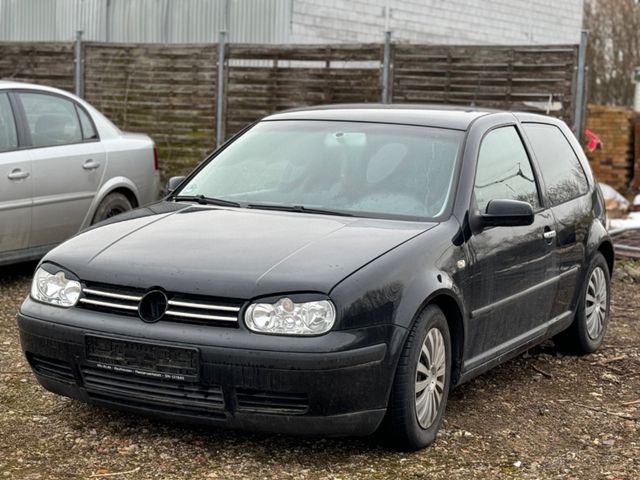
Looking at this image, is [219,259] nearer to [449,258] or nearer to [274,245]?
[274,245]

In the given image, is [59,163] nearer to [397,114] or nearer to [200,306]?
[397,114]

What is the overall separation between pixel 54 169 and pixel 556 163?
3.99 meters

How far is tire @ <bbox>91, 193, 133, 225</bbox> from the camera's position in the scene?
9.01 metres

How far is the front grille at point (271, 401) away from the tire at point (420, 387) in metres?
0.44

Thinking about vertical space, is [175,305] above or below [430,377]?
above

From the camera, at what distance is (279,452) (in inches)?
187

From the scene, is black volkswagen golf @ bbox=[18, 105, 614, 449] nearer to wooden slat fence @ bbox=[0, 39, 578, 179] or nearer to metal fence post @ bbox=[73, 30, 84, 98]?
wooden slat fence @ bbox=[0, 39, 578, 179]

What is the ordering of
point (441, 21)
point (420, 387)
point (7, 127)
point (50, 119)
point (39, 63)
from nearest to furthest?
1. point (420, 387)
2. point (7, 127)
3. point (50, 119)
4. point (39, 63)
5. point (441, 21)

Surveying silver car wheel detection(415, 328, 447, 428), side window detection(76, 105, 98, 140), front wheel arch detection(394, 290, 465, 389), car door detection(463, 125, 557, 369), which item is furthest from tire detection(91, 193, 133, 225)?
silver car wheel detection(415, 328, 447, 428)

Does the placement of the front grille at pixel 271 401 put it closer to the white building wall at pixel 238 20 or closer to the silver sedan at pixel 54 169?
the silver sedan at pixel 54 169

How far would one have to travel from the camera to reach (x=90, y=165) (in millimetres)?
8891

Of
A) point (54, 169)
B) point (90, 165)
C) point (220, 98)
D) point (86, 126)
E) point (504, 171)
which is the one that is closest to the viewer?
point (504, 171)

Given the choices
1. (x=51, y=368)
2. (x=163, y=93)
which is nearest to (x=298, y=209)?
(x=51, y=368)

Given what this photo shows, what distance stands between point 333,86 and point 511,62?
2162 millimetres
